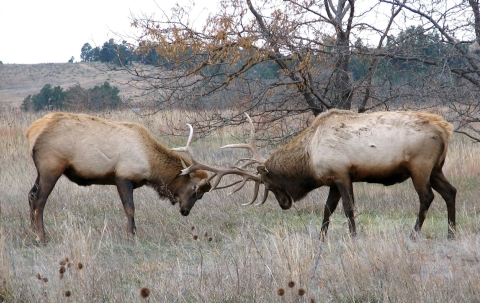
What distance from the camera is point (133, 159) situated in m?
8.27

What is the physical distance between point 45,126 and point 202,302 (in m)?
3.93

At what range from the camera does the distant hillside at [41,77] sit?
185ft

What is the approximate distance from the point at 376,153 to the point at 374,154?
0.03 m

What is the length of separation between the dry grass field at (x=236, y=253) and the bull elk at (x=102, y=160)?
1.41ft

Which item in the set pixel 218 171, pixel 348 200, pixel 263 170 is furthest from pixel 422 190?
pixel 218 171

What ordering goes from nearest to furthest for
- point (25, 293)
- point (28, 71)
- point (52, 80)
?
point (25, 293) → point (52, 80) → point (28, 71)

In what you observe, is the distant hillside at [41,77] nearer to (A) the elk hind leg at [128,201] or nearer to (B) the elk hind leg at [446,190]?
A: (A) the elk hind leg at [128,201]

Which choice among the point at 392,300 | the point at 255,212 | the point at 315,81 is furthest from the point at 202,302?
the point at 315,81

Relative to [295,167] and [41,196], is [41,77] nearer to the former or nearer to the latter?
[41,196]

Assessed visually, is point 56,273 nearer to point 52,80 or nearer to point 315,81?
point 315,81

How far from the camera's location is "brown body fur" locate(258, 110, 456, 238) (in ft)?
23.6

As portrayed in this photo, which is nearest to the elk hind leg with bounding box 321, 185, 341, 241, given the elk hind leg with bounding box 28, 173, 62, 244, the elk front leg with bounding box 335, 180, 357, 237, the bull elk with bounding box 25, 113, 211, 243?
the elk front leg with bounding box 335, 180, 357, 237

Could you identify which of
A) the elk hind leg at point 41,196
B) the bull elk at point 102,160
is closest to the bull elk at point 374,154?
the bull elk at point 102,160

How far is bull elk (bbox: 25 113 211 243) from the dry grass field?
1.41 ft
